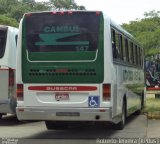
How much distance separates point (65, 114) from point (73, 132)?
198cm

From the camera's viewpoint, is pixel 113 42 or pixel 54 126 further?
pixel 54 126

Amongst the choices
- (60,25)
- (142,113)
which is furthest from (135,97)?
(60,25)

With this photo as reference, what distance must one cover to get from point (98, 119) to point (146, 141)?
118 centimetres

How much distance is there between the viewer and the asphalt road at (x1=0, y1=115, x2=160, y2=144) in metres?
12.5

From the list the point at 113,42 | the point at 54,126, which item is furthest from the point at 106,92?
the point at 54,126

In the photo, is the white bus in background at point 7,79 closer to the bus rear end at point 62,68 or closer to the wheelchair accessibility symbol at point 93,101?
the bus rear end at point 62,68

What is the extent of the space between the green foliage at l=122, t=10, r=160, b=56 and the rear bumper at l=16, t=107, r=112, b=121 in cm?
4028

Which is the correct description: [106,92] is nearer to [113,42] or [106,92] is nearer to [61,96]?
[61,96]

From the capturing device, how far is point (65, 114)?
1208 cm

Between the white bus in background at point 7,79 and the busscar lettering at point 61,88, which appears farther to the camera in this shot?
the white bus in background at point 7,79

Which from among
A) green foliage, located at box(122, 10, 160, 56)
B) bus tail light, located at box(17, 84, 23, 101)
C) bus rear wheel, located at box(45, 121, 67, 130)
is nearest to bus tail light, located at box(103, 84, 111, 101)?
bus tail light, located at box(17, 84, 23, 101)

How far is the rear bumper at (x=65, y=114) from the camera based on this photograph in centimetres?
1192

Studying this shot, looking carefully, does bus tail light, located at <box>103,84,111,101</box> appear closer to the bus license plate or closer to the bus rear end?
the bus rear end

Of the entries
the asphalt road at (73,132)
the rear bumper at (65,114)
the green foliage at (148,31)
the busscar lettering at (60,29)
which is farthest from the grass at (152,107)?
the green foliage at (148,31)
